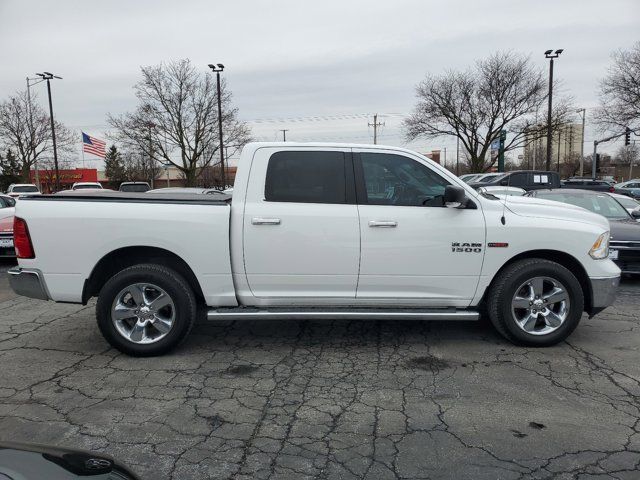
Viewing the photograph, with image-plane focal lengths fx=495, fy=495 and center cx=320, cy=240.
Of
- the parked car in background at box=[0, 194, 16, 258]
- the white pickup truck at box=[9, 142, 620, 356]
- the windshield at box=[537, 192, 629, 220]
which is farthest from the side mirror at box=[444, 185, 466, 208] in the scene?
the parked car in background at box=[0, 194, 16, 258]

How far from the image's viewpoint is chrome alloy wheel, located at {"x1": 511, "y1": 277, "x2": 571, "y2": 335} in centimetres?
464

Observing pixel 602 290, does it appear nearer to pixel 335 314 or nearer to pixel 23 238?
pixel 335 314

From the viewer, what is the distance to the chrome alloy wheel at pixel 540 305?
4.64 m

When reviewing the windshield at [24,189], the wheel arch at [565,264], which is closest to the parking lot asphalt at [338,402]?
the wheel arch at [565,264]

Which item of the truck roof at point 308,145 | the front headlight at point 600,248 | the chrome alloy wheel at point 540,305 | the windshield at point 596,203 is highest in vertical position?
the truck roof at point 308,145

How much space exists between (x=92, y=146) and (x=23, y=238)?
31.6 m

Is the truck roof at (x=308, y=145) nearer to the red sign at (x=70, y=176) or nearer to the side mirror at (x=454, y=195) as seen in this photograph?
the side mirror at (x=454, y=195)

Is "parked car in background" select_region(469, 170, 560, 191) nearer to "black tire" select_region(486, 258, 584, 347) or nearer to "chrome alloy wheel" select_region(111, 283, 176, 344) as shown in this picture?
"black tire" select_region(486, 258, 584, 347)

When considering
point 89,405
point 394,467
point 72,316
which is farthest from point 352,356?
point 72,316

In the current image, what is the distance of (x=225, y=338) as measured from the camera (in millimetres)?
5188

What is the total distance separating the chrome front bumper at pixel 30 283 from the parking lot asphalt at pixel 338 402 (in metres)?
0.63

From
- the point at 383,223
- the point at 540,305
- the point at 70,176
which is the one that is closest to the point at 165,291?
the point at 383,223

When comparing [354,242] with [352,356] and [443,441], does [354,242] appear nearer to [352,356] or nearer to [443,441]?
[352,356]

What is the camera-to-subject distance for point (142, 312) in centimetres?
454
